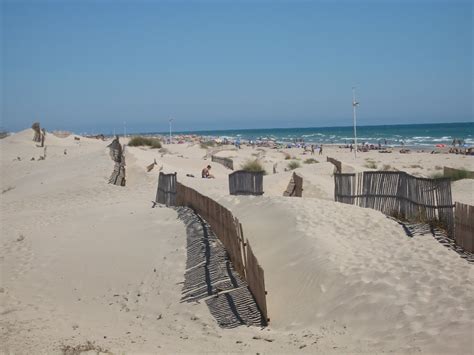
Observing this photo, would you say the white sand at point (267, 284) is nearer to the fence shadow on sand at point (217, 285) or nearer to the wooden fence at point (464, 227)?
the fence shadow on sand at point (217, 285)

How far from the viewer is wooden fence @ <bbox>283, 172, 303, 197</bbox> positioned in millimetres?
18036

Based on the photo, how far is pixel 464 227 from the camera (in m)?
9.62

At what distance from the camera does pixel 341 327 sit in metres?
6.55

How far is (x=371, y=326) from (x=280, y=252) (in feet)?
12.4

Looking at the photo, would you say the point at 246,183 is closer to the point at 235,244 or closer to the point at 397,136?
the point at 235,244

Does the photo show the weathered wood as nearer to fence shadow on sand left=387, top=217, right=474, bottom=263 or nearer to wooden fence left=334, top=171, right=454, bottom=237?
fence shadow on sand left=387, top=217, right=474, bottom=263

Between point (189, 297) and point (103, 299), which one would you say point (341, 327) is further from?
point (103, 299)

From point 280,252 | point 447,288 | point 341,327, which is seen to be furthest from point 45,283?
point 447,288

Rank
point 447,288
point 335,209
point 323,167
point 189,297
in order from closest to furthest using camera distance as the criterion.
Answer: point 447,288, point 189,297, point 335,209, point 323,167

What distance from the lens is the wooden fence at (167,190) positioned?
16891 millimetres

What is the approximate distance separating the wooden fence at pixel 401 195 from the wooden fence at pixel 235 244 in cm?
387

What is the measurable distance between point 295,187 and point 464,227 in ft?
30.3

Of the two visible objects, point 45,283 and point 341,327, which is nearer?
point 341,327

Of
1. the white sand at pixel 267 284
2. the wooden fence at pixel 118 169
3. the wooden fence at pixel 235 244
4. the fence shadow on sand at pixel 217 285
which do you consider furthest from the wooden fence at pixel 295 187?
the fence shadow on sand at pixel 217 285
